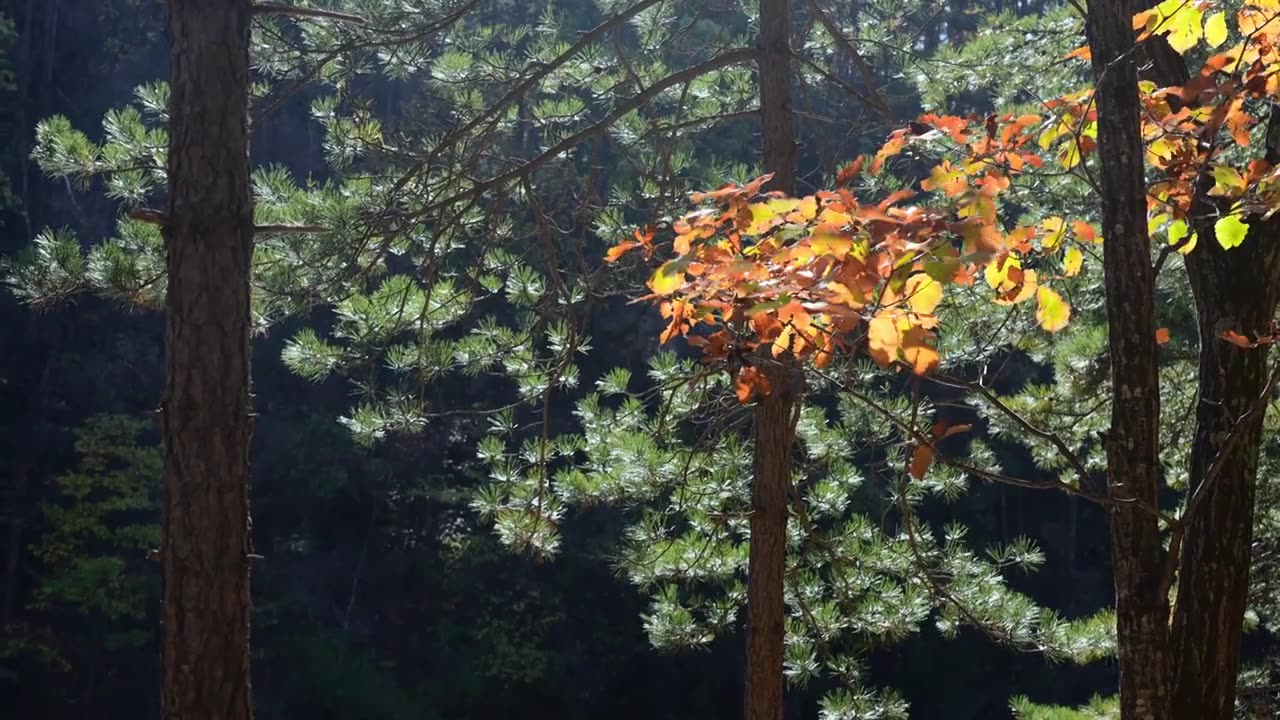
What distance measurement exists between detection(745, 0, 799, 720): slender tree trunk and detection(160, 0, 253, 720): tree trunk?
4.68ft

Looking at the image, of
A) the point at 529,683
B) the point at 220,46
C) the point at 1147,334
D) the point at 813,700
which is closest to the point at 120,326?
the point at 529,683

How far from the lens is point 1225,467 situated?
8.41 ft

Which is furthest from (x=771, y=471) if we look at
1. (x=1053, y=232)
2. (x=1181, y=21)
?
(x=1181, y=21)

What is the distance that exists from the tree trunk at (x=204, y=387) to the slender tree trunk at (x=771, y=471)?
4.68 ft

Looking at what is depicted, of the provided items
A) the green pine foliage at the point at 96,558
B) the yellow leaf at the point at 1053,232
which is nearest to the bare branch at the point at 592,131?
the yellow leaf at the point at 1053,232

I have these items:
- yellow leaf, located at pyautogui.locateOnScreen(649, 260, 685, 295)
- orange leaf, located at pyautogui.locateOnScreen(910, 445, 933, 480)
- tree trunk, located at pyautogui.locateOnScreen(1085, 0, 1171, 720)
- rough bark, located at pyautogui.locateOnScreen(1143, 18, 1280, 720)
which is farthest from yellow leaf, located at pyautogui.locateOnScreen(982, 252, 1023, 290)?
rough bark, located at pyautogui.locateOnScreen(1143, 18, 1280, 720)

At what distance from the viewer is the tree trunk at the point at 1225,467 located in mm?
2541

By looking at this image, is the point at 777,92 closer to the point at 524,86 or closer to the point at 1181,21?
the point at 524,86

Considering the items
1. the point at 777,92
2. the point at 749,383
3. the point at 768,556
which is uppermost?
the point at 777,92

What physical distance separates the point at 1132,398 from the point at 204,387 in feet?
5.77

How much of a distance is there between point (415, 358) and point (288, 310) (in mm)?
408

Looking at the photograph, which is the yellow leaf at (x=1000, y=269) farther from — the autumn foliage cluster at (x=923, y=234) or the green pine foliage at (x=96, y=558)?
the green pine foliage at (x=96, y=558)

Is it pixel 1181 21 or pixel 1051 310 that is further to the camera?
pixel 1181 21

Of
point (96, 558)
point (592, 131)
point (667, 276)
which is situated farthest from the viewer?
point (96, 558)
